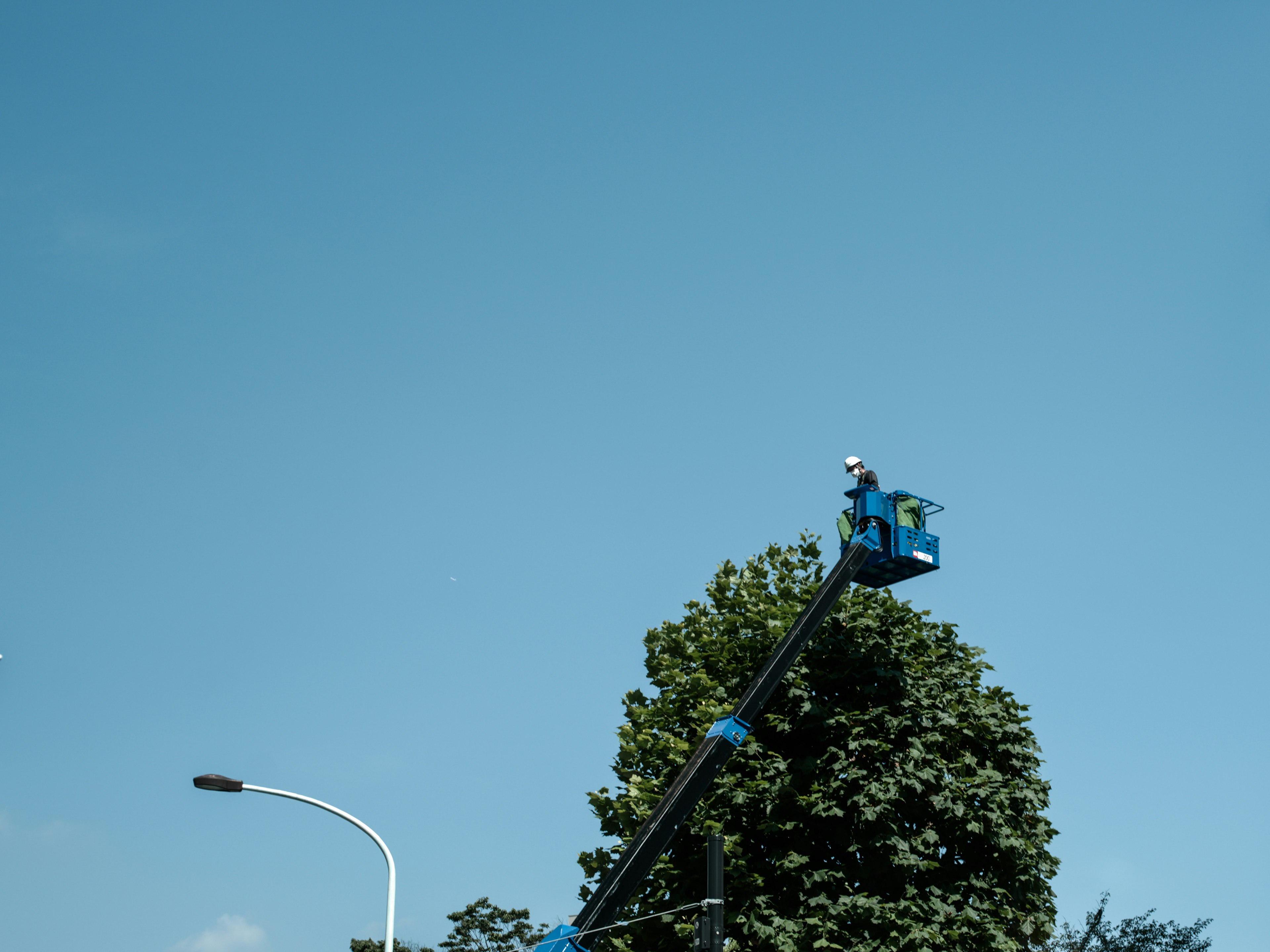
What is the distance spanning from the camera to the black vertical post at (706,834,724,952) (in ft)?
53.2

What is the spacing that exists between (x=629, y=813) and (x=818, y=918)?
4732mm

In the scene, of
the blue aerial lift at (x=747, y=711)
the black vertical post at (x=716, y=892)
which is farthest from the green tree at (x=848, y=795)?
the black vertical post at (x=716, y=892)

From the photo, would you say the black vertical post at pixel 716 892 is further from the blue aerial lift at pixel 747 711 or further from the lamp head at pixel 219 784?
the lamp head at pixel 219 784

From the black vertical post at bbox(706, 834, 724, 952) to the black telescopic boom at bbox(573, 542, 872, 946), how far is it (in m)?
3.36

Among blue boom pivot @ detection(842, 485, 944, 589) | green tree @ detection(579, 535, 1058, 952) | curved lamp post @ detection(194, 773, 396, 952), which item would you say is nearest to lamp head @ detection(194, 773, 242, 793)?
curved lamp post @ detection(194, 773, 396, 952)

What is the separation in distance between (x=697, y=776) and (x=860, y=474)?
303 inches

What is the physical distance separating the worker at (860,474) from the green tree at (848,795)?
3692mm

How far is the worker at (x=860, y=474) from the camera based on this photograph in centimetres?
2319

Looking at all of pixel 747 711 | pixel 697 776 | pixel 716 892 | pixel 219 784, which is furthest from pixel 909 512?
pixel 219 784

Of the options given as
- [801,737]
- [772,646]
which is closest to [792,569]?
[772,646]

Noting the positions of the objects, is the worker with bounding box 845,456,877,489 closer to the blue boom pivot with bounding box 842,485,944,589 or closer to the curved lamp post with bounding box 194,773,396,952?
the blue boom pivot with bounding box 842,485,944,589

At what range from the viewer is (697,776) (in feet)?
67.1

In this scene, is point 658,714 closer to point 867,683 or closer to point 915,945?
point 867,683

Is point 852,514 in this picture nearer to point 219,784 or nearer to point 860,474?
point 860,474
